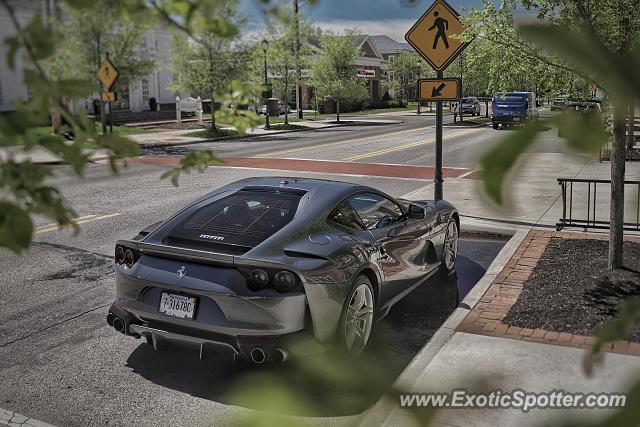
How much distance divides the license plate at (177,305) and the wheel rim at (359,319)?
1.28 m

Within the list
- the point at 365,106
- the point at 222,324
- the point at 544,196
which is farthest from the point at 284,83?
the point at 222,324

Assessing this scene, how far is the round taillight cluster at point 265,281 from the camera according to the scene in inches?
206

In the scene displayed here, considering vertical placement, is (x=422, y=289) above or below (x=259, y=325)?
below

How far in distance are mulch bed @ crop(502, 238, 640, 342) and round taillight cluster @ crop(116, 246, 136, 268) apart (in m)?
3.51

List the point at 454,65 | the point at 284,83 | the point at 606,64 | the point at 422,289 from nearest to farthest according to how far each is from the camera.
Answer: the point at 606,64 < the point at 422,289 < the point at 284,83 < the point at 454,65

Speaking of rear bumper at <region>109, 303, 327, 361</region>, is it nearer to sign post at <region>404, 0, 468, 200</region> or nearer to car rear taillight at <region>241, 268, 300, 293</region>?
car rear taillight at <region>241, 268, 300, 293</region>

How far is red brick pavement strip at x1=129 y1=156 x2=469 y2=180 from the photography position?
1888 centimetres

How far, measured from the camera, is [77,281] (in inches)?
321

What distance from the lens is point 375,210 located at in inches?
277

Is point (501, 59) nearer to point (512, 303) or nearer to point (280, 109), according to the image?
point (512, 303)

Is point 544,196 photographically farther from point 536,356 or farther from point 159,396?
point 159,396

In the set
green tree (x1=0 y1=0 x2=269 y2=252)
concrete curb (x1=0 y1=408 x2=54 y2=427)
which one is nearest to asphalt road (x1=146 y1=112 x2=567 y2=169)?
concrete curb (x1=0 y1=408 x2=54 y2=427)

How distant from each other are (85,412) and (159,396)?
56 cm

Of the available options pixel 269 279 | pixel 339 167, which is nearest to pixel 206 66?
pixel 339 167
